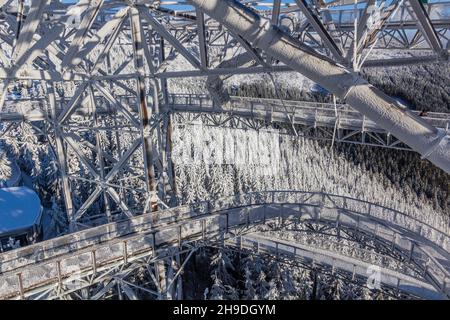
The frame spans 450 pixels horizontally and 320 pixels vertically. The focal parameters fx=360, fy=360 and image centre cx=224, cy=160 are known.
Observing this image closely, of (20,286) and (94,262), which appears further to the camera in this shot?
(94,262)

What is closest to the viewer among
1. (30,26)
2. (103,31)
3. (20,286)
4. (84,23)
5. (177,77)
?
(20,286)

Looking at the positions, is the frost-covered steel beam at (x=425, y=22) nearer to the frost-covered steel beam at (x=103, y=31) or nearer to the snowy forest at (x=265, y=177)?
the frost-covered steel beam at (x=103, y=31)

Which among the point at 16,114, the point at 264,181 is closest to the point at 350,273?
the point at 16,114

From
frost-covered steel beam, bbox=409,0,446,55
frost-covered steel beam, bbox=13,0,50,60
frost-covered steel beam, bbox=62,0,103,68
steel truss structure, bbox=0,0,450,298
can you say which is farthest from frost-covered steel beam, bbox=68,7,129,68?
frost-covered steel beam, bbox=409,0,446,55

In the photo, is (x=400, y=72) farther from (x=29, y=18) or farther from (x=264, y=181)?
(x=29, y=18)

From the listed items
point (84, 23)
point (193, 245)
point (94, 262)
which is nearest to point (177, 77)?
point (84, 23)

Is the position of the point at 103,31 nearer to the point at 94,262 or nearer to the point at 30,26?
the point at 30,26

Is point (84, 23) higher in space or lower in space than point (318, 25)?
higher

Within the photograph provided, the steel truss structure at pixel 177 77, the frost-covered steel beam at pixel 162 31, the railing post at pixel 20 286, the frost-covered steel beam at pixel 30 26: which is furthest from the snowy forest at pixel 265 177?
the frost-covered steel beam at pixel 30 26
